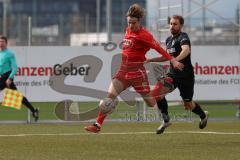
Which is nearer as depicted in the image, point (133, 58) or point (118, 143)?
point (118, 143)

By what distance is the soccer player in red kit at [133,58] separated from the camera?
543 inches

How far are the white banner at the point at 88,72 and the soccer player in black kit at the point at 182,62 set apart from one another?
5.24 m

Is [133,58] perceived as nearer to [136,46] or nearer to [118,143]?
[136,46]

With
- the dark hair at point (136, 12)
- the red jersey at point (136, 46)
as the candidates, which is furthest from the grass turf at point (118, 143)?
the dark hair at point (136, 12)

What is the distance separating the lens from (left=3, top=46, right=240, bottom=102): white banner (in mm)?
20375

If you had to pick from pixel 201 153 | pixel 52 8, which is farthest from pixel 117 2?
pixel 201 153

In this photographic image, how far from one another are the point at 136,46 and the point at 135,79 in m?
0.55

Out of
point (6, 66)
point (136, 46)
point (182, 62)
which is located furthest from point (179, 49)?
point (6, 66)

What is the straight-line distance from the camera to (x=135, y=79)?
14.1 meters

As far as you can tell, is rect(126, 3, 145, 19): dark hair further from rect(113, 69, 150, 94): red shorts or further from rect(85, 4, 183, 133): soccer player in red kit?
rect(113, 69, 150, 94): red shorts

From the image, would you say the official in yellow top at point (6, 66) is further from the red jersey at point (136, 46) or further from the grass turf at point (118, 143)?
the red jersey at point (136, 46)

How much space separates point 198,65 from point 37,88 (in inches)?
149

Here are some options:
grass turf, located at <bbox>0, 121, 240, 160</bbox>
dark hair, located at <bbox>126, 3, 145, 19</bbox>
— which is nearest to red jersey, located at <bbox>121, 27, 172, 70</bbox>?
dark hair, located at <bbox>126, 3, 145, 19</bbox>

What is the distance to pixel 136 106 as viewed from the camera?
67.6 ft
